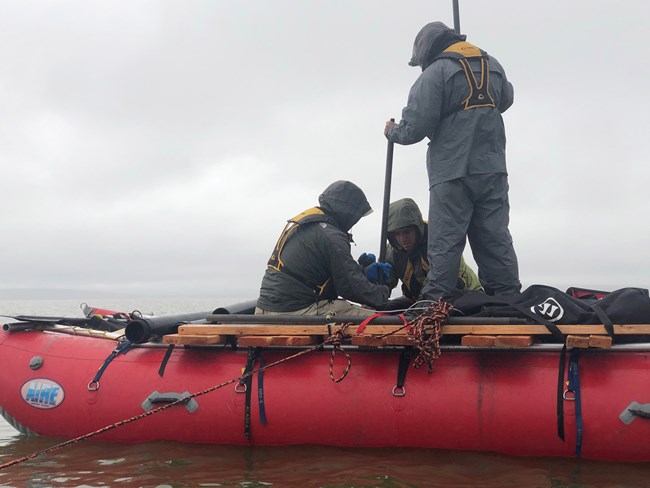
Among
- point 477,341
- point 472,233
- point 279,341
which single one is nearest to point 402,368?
point 477,341

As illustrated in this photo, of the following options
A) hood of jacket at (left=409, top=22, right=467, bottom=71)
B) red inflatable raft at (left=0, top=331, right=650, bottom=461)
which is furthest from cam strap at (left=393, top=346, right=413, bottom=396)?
hood of jacket at (left=409, top=22, right=467, bottom=71)

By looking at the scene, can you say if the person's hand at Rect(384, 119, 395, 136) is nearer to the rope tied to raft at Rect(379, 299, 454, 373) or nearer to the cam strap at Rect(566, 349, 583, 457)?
the rope tied to raft at Rect(379, 299, 454, 373)

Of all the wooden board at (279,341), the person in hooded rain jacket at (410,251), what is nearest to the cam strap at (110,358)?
the wooden board at (279,341)

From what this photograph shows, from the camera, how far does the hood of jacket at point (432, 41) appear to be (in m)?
5.70

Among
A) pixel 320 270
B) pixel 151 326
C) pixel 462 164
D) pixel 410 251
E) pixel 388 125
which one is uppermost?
pixel 388 125

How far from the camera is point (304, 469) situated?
4676 mm

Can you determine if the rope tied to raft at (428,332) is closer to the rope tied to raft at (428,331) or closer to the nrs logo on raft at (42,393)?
the rope tied to raft at (428,331)

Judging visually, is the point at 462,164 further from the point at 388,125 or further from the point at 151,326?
the point at 151,326

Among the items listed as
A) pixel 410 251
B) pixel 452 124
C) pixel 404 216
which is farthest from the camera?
pixel 410 251

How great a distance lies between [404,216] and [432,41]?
1.73 m

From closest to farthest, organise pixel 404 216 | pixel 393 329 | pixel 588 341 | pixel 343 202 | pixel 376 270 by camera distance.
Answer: pixel 588 341 → pixel 393 329 → pixel 343 202 → pixel 376 270 → pixel 404 216

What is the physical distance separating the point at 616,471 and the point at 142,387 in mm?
3811

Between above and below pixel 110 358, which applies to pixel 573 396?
below

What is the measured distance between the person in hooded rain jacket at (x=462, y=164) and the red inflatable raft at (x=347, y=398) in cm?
91
